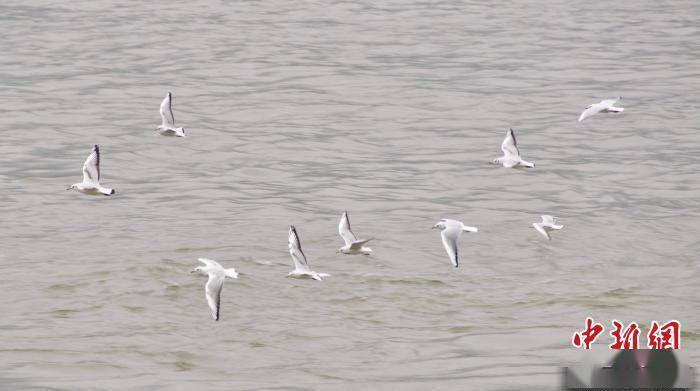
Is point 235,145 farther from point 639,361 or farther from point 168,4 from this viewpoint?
point 168,4

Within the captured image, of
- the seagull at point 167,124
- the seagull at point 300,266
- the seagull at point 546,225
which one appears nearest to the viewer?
the seagull at point 300,266

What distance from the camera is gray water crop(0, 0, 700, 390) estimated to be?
18422 millimetres

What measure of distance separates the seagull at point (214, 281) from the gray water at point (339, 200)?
40 centimetres

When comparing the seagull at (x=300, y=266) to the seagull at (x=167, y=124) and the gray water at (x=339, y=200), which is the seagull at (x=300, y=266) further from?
the seagull at (x=167, y=124)

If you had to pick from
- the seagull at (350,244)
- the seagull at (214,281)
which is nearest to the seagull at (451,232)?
the seagull at (350,244)

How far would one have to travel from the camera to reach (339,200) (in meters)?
26.6

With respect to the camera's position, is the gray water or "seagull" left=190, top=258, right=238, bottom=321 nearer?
the gray water

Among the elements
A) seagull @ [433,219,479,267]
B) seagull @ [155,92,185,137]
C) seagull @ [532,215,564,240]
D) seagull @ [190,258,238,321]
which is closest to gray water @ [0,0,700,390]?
seagull @ [532,215,564,240]

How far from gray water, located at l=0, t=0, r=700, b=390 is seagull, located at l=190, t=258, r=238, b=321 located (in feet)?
1.33

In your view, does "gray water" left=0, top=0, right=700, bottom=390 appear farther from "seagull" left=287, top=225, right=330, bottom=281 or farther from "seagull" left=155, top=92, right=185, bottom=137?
"seagull" left=155, top=92, right=185, bottom=137

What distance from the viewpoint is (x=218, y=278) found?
19953 mm

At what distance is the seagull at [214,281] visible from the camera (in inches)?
755

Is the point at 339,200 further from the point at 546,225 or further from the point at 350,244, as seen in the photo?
the point at 350,244

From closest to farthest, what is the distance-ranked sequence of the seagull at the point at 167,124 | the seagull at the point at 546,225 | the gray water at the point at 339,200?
1. the gray water at the point at 339,200
2. the seagull at the point at 546,225
3. the seagull at the point at 167,124
